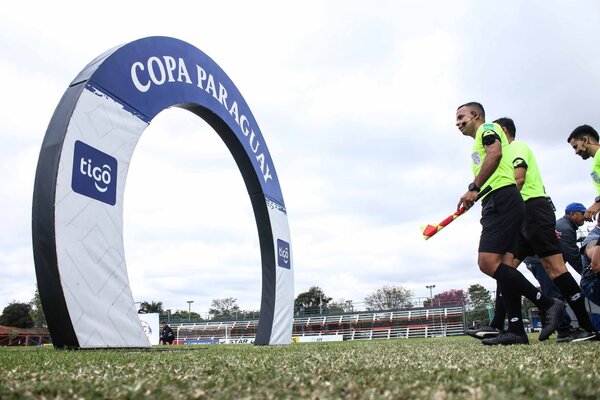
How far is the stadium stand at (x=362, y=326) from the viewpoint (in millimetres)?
A: 27703

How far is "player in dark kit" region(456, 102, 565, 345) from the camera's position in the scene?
3.72 m

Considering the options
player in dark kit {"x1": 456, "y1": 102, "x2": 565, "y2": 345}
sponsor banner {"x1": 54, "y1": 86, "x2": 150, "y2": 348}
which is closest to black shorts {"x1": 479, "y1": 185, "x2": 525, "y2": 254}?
player in dark kit {"x1": 456, "y1": 102, "x2": 565, "y2": 345}

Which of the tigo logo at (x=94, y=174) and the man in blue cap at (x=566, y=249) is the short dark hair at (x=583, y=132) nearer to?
the man in blue cap at (x=566, y=249)

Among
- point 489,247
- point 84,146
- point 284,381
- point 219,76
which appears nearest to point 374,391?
point 284,381

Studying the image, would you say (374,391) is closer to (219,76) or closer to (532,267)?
(532,267)

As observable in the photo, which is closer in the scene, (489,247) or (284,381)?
(284,381)

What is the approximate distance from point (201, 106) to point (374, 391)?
5.22m

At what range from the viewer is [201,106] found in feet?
19.4

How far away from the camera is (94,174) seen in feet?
12.7

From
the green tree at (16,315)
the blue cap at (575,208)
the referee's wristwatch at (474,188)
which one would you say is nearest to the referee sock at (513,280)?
the referee's wristwatch at (474,188)

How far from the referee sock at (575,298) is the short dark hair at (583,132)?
1.34 m

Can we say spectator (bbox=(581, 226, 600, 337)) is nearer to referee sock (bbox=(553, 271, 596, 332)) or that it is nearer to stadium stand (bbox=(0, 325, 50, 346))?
referee sock (bbox=(553, 271, 596, 332))

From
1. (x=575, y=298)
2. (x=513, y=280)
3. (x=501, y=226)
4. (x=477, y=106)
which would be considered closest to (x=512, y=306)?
(x=513, y=280)

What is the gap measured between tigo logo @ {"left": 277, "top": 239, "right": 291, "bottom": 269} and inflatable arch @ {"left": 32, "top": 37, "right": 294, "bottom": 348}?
3.10m
